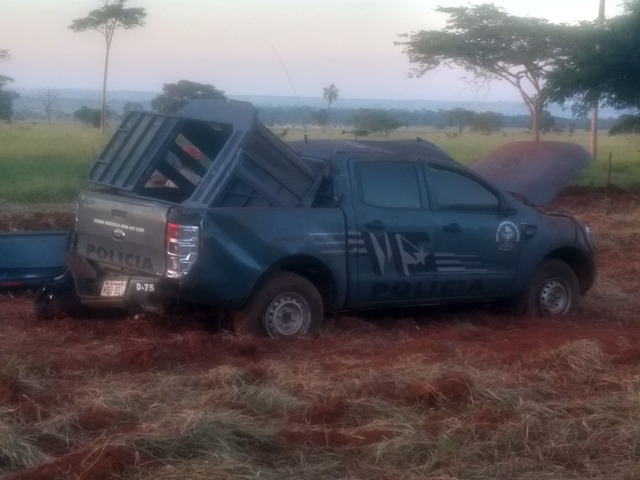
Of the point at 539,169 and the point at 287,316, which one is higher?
the point at 539,169

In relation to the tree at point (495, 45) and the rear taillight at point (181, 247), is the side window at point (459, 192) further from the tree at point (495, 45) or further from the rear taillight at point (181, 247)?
the tree at point (495, 45)

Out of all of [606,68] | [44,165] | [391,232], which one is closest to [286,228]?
[391,232]

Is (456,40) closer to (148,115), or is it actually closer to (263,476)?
(148,115)

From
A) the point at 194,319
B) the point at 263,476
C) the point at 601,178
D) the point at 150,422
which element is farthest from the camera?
the point at 601,178

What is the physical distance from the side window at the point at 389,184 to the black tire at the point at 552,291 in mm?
1583

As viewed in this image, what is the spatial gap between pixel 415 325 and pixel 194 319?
2.04m

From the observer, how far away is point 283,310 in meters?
8.46

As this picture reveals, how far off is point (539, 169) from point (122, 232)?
18.1 feet

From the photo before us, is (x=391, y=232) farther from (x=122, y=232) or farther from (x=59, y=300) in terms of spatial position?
(x=59, y=300)

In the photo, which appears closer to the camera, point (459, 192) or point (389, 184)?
point (389, 184)

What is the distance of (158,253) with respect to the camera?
7.96 meters

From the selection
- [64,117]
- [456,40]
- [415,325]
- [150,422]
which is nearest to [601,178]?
[456,40]

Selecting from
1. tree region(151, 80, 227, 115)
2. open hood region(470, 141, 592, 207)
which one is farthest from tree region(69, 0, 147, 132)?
open hood region(470, 141, 592, 207)

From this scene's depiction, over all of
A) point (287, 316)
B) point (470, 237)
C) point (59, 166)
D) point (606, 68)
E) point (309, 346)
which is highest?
point (606, 68)
